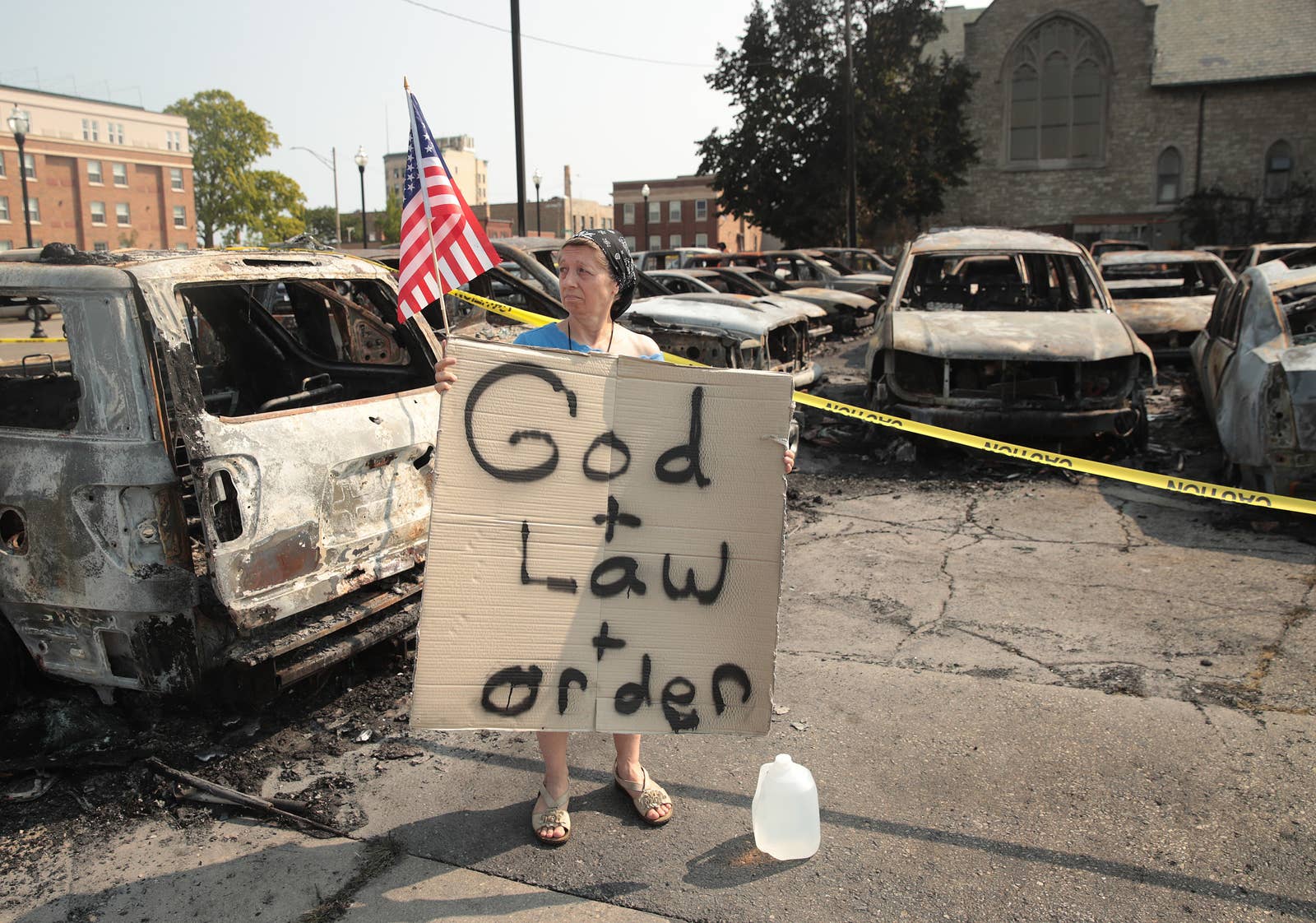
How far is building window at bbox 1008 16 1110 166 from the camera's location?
147 ft

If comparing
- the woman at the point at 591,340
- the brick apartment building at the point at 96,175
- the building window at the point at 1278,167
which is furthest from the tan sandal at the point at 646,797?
the brick apartment building at the point at 96,175

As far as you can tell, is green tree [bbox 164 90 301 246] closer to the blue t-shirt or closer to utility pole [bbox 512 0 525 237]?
utility pole [bbox 512 0 525 237]

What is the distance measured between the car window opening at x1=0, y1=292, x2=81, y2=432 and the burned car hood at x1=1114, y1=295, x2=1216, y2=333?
1160 cm

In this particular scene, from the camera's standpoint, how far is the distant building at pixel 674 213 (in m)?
76.7

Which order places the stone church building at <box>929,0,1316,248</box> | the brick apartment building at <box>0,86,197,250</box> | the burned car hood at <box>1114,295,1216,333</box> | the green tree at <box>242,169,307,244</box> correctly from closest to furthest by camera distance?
1. the burned car hood at <box>1114,295,1216,333</box>
2. the stone church building at <box>929,0,1316,248</box>
3. the brick apartment building at <box>0,86,197,250</box>
4. the green tree at <box>242,169,307,244</box>

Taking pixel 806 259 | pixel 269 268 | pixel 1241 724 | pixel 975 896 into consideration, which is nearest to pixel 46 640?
pixel 269 268

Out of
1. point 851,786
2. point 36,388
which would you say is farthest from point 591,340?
point 36,388

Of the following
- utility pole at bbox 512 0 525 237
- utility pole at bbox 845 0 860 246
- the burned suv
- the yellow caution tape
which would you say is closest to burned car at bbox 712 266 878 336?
utility pole at bbox 512 0 525 237

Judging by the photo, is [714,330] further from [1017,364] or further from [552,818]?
[552,818]

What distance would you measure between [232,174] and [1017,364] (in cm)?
7450

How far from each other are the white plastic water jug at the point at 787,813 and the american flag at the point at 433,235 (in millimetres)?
2250

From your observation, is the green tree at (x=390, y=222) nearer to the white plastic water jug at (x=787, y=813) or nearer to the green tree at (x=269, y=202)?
the green tree at (x=269, y=202)

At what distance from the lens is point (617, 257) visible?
302 cm

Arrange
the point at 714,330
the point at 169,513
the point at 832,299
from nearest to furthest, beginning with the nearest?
the point at 169,513 < the point at 714,330 < the point at 832,299
